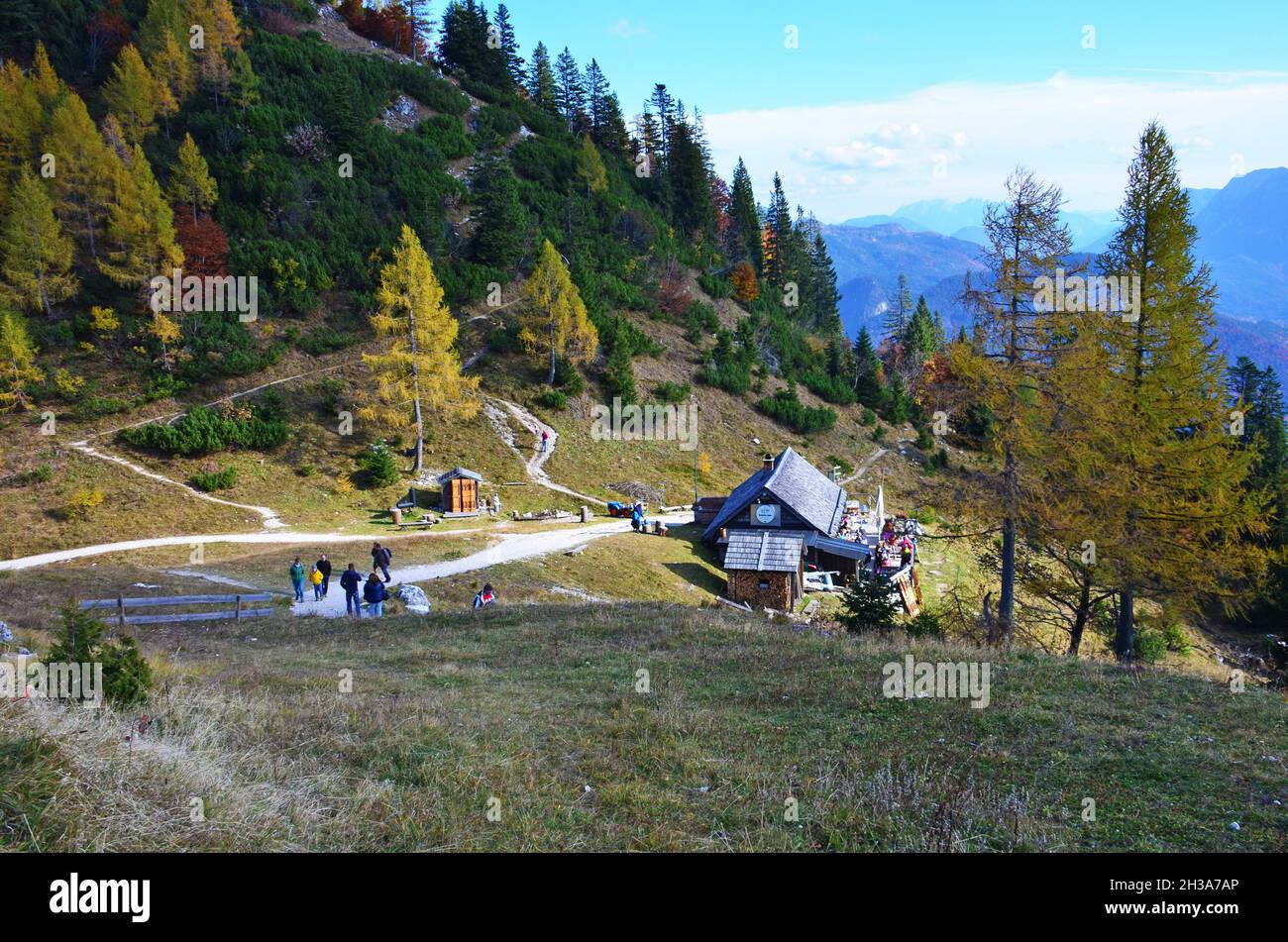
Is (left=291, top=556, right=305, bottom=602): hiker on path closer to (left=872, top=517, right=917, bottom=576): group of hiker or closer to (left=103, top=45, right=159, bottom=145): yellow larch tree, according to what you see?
(left=872, top=517, right=917, bottom=576): group of hiker

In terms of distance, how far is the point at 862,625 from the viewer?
1828 cm

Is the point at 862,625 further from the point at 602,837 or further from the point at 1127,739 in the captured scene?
the point at 602,837

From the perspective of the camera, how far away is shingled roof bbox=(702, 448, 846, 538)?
120 ft

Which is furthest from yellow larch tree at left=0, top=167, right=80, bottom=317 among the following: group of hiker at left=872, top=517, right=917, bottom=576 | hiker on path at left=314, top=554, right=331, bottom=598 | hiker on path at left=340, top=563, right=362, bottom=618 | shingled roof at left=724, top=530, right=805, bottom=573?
group of hiker at left=872, top=517, right=917, bottom=576

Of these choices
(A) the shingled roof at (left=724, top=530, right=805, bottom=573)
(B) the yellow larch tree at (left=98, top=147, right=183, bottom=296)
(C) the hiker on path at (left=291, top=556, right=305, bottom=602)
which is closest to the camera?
(C) the hiker on path at (left=291, top=556, right=305, bottom=602)

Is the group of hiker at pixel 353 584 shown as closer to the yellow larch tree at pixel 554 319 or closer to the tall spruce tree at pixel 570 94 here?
the yellow larch tree at pixel 554 319

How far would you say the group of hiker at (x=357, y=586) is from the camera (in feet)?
66.8

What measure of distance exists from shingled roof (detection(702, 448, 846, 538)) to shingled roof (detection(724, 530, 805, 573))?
2.76 metres

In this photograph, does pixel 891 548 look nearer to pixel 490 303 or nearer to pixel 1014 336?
pixel 1014 336

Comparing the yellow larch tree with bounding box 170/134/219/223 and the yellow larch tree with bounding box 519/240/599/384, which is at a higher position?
the yellow larch tree with bounding box 170/134/219/223

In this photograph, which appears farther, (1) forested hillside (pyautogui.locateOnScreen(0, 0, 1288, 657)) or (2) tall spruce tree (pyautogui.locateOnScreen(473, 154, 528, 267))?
(2) tall spruce tree (pyautogui.locateOnScreen(473, 154, 528, 267))

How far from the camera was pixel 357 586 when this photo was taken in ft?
68.3

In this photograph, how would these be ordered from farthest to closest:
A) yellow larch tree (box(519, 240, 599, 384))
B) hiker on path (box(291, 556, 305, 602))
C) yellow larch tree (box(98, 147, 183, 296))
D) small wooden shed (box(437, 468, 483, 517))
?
yellow larch tree (box(519, 240, 599, 384)), yellow larch tree (box(98, 147, 183, 296)), small wooden shed (box(437, 468, 483, 517)), hiker on path (box(291, 556, 305, 602))
